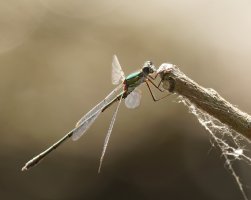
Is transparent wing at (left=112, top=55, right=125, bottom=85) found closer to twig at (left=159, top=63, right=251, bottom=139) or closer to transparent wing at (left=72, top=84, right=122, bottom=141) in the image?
transparent wing at (left=72, top=84, right=122, bottom=141)

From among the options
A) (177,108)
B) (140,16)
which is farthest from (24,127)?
(140,16)

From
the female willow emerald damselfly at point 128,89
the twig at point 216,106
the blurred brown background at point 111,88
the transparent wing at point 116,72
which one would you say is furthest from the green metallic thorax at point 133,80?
the blurred brown background at point 111,88

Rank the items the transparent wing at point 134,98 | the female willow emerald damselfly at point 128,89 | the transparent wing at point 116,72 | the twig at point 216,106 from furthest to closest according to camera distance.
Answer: the transparent wing at point 116,72 → the transparent wing at point 134,98 → the female willow emerald damselfly at point 128,89 → the twig at point 216,106

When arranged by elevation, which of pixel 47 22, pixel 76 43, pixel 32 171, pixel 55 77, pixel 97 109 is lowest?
pixel 97 109

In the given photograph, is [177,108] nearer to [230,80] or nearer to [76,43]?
[230,80]

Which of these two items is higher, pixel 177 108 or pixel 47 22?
pixel 47 22

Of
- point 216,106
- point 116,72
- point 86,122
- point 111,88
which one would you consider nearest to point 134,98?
point 116,72

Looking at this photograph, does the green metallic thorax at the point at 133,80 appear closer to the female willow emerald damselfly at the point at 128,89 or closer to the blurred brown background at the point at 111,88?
the female willow emerald damselfly at the point at 128,89
